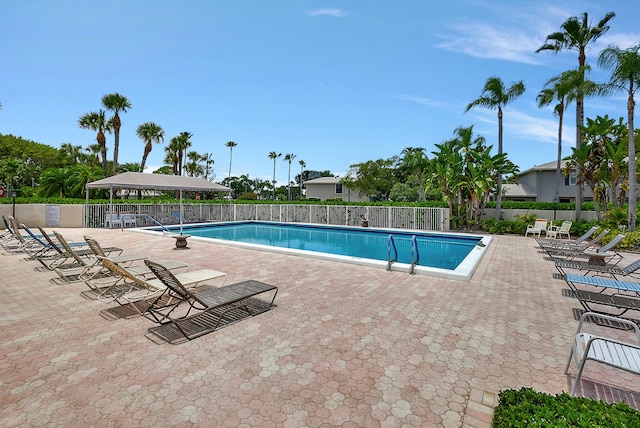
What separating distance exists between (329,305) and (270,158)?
74.7 metres

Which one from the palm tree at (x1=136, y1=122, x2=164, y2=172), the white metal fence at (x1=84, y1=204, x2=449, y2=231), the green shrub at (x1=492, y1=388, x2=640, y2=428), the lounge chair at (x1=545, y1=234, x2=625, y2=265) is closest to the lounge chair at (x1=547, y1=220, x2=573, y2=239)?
the white metal fence at (x1=84, y1=204, x2=449, y2=231)

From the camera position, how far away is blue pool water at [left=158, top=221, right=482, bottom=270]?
12445 millimetres

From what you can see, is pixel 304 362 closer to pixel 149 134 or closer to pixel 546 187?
pixel 546 187

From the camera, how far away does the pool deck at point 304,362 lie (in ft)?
8.70

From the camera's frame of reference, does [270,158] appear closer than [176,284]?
No

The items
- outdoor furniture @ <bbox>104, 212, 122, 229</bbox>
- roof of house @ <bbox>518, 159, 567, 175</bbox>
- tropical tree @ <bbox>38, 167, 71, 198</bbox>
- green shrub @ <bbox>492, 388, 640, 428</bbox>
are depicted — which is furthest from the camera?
roof of house @ <bbox>518, 159, 567, 175</bbox>

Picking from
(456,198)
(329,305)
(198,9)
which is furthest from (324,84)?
(329,305)

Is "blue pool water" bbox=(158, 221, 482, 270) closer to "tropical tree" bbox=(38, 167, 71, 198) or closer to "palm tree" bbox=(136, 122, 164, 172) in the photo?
"tropical tree" bbox=(38, 167, 71, 198)

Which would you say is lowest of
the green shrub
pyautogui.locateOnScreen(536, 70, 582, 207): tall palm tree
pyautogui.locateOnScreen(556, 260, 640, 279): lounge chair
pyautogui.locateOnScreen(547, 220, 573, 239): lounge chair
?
the green shrub

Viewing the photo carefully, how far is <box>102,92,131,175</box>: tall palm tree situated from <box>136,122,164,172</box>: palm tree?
5.84 meters

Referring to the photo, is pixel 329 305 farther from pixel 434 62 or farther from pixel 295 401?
pixel 434 62

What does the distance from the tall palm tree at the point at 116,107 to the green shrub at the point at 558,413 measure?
120 feet

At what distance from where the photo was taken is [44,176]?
82.3 feet

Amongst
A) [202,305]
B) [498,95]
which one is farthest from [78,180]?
[498,95]
